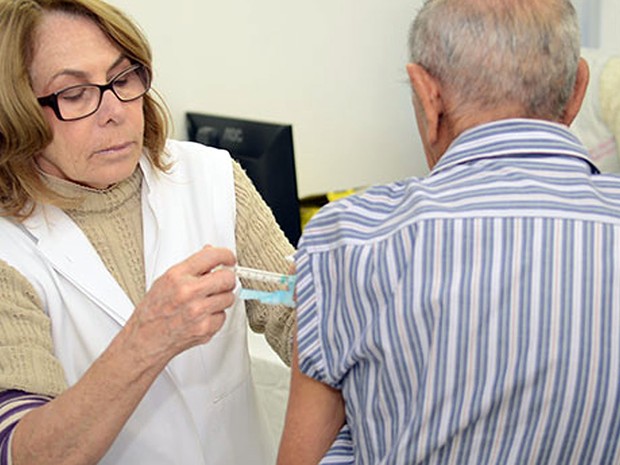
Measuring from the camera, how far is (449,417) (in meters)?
0.87

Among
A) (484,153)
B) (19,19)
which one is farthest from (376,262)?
(19,19)

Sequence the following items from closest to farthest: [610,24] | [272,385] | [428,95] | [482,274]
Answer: [482,274], [428,95], [272,385], [610,24]

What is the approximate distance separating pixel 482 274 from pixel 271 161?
1516 millimetres

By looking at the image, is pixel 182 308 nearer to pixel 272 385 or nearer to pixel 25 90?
pixel 25 90

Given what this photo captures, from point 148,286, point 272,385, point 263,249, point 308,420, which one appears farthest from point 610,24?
point 308,420

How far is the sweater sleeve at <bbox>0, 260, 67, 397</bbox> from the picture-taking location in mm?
1184

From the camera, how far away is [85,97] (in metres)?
1.30

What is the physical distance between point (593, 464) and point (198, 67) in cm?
214

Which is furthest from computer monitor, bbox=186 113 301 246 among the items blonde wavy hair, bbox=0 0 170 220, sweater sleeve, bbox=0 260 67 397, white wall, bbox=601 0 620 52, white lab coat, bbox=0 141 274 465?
white wall, bbox=601 0 620 52

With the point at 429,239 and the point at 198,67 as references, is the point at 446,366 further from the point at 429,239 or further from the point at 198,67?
the point at 198,67

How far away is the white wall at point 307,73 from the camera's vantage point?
8.90 feet

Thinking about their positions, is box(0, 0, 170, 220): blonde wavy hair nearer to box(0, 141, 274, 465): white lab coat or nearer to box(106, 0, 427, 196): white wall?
box(0, 141, 274, 465): white lab coat

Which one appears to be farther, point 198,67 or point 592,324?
point 198,67

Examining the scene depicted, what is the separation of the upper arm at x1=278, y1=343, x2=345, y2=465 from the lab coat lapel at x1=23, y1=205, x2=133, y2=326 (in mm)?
431
